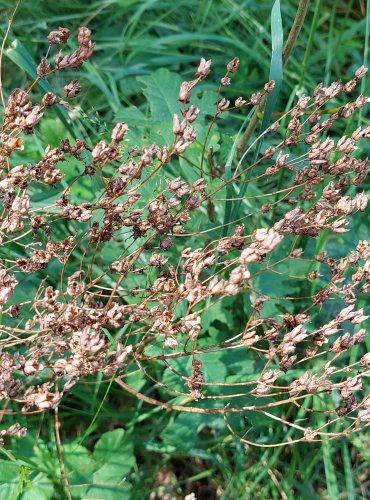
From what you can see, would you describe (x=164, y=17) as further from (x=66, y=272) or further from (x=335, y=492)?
(x=335, y=492)

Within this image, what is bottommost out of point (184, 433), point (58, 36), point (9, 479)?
point (184, 433)

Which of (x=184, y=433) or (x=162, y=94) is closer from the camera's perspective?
(x=184, y=433)

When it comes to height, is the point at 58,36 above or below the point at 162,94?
above

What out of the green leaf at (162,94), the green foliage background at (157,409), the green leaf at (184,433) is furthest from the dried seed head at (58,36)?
the green leaf at (184,433)

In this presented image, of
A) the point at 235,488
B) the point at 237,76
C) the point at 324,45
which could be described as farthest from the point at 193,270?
the point at 324,45

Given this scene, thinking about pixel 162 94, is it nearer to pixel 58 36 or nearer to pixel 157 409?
→ pixel 58 36

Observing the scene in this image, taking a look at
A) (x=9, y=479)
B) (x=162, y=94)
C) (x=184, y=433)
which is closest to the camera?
(x=9, y=479)

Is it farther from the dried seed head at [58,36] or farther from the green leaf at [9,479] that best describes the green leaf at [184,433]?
the dried seed head at [58,36]

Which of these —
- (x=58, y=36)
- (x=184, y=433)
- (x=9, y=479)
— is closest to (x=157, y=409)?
(x=184, y=433)

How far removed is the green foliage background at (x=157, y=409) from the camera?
205 centimetres

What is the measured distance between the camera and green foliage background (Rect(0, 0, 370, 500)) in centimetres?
205

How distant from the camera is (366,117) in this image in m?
3.06

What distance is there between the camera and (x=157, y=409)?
219 centimetres

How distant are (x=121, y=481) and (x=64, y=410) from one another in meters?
0.38
